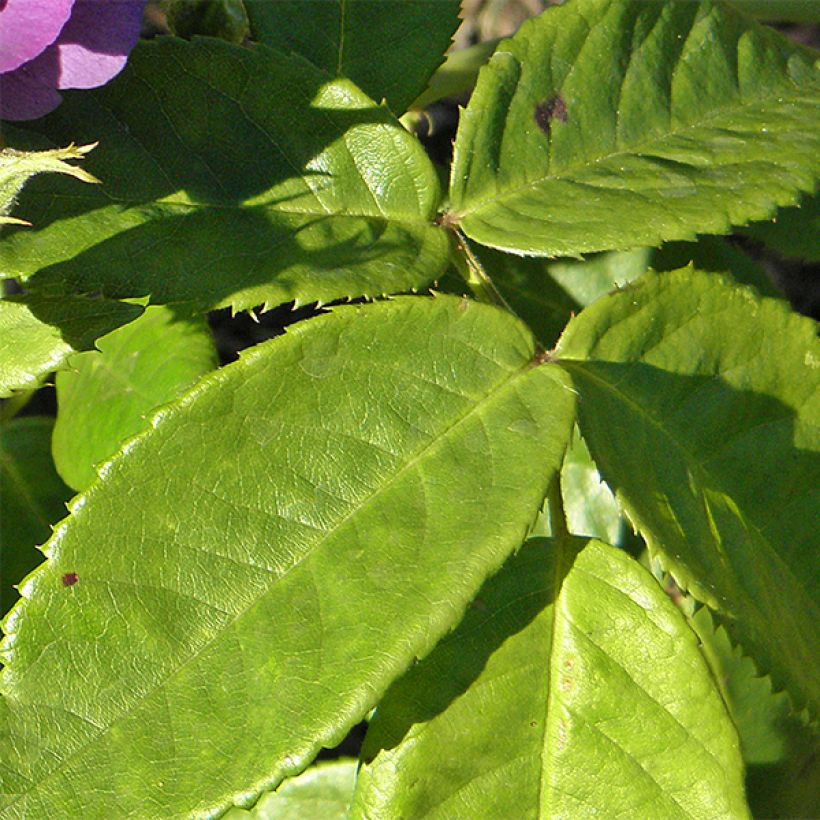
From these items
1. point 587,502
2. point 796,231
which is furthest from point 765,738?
point 796,231

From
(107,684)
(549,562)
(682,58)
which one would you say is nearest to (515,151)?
(682,58)

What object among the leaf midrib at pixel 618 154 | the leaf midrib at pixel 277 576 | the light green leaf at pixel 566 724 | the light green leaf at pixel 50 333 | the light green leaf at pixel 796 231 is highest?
the leaf midrib at pixel 618 154

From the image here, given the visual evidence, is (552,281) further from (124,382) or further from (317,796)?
(317,796)

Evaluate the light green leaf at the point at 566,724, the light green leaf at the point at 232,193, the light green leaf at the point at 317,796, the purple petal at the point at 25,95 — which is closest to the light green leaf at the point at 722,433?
the light green leaf at the point at 566,724

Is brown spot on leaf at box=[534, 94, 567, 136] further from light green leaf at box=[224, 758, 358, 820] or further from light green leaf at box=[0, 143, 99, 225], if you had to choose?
light green leaf at box=[224, 758, 358, 820]

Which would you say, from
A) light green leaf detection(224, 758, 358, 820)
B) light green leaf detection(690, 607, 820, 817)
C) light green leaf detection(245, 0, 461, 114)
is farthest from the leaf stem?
light green leaf detection(224, 758, 358, 820)

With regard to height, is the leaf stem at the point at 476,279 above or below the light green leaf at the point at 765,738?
above

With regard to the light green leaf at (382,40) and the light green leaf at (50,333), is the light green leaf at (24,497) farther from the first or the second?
the light green leaf at (382,40)

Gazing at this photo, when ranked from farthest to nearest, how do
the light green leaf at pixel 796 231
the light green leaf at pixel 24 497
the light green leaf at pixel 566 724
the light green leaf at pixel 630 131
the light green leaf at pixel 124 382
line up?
the light green leaf at pixel 796 231
the light green leaf at pixel 24 497
the light green leaf at pixel 124 382
the light green leaf at pixel 630 131
the light green leaf at pixel 566 724
